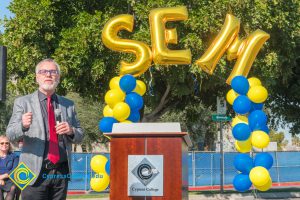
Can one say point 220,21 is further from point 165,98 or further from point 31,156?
point 31,156

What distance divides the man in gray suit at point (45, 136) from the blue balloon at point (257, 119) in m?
5.18

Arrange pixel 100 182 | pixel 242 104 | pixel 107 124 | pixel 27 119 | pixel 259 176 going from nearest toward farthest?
pixel 27 119
pixel 259 176
pixel 242 104
pixel 100 182
pixel 107 124

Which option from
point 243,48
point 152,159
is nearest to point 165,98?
point 243,48

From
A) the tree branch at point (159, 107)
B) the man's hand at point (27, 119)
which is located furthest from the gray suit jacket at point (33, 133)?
the tree branch at point (159, 107)

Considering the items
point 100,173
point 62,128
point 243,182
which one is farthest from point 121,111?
point 62,128

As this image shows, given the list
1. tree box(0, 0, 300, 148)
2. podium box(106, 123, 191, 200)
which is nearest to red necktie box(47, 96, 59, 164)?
podium box(106, 123, 191, 200)

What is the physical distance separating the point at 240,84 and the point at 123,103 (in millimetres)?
2050

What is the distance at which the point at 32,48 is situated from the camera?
1393cm

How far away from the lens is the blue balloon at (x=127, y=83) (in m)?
8.99

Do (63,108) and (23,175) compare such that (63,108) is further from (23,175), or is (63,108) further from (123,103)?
(123,103)

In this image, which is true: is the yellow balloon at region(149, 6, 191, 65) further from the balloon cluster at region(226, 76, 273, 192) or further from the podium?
the podium

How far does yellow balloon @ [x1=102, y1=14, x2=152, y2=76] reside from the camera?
29.7ft

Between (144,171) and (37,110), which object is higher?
(37,110)

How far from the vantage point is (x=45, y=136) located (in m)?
4.02
